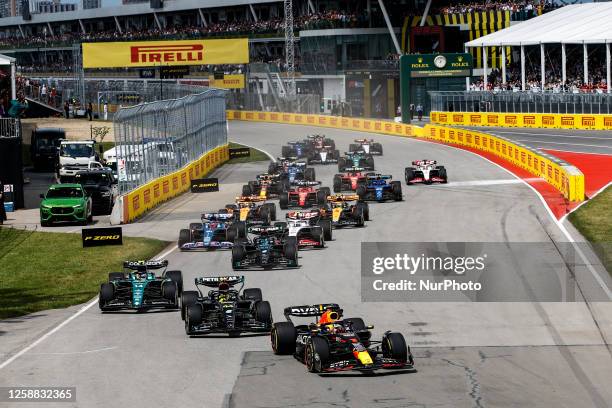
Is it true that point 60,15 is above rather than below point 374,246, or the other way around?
above

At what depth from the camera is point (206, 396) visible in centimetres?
1700

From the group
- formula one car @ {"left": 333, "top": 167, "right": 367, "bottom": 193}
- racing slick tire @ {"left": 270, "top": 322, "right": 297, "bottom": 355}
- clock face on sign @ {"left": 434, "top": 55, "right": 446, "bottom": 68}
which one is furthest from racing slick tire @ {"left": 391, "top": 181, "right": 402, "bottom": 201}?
clock face on sign @ {"left": 434, "top": 55, "right": 446, "bottom": 68}

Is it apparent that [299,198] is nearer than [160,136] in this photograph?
Yes

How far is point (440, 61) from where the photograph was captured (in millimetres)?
81688

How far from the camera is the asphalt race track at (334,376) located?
16828mm

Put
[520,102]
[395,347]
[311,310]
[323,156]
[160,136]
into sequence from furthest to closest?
[520,102]
[323,156]
[160,136]
[311,310]
[395,347]

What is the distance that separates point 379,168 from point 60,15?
116267 millimetres

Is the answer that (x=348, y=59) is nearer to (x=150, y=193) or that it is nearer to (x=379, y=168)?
(x=379, y=168)

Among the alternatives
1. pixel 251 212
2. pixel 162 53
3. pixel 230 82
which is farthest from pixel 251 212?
pixel 230 82

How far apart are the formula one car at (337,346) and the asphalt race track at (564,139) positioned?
4297 centimetres

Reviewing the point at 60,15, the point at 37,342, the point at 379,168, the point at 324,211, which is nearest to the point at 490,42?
the point at 379,168

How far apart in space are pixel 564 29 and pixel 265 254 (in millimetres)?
57153

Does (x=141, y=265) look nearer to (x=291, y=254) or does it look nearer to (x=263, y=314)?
(x=263, y=314)

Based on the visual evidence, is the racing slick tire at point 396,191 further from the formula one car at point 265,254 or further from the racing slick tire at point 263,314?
the racing slick tire at point 263,314
